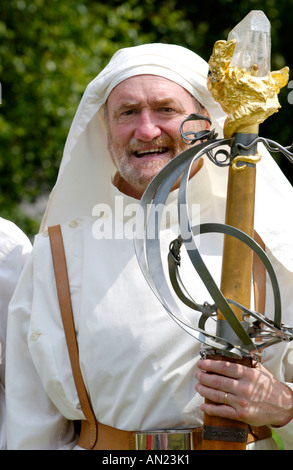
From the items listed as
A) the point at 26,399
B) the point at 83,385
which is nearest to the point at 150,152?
the point at 83,385

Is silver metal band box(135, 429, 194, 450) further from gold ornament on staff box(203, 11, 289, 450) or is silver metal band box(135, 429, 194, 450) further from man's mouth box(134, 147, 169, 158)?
man's mouth box(134, 147, 169, 158)

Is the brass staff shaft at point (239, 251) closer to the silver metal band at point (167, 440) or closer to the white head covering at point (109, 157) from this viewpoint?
the silver metal band at point (167, 440)

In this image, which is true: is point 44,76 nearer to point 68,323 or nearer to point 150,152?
point 150,152

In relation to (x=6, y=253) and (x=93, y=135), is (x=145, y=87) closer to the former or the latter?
(x=93, y=135)

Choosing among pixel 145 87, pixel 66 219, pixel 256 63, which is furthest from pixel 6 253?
pixel 256 63

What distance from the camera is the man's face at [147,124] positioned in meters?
2.82

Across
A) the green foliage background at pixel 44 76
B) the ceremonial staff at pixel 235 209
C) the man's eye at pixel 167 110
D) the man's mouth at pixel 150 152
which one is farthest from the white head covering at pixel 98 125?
the green foliage background at pixel 44 76

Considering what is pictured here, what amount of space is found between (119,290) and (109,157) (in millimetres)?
593

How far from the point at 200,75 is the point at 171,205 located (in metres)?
0.48

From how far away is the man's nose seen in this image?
9.16ft

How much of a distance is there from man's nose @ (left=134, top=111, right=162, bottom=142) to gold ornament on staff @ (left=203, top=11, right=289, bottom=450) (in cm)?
51

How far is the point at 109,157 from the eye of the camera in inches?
123

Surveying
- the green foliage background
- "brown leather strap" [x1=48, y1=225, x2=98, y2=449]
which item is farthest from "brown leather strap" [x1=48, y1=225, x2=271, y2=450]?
the green foliage background

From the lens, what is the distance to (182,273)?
2.76m
